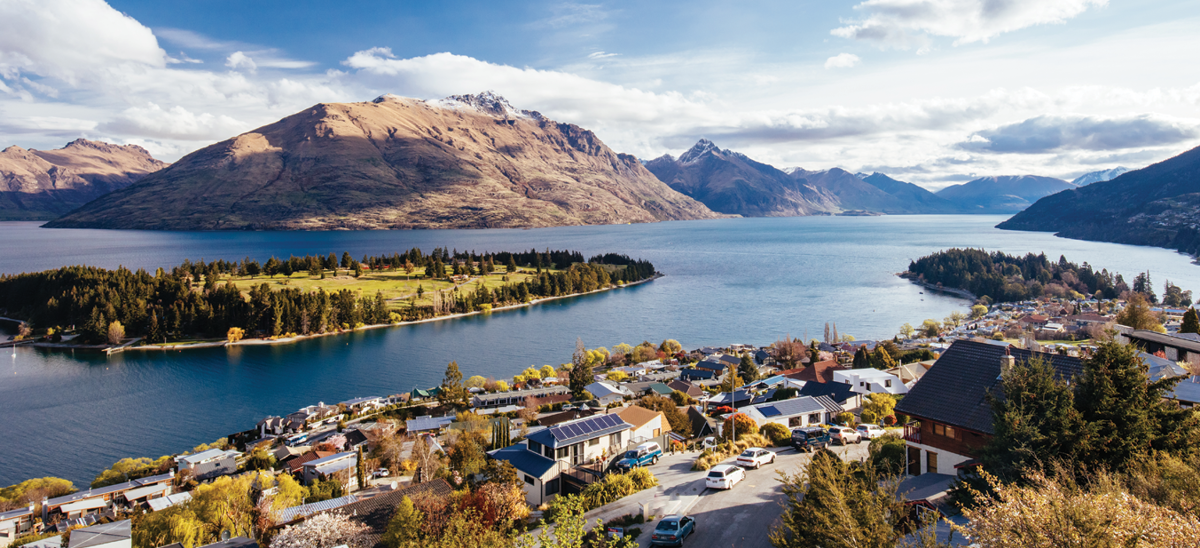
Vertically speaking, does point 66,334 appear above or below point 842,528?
below

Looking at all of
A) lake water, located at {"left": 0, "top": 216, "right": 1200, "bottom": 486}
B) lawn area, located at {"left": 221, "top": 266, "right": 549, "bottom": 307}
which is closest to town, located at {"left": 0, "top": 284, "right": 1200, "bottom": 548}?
lake water, located at {"left": 0, "top": 216, "right": 1200, "bottom": 486}

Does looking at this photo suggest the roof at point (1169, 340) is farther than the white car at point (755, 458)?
Yes

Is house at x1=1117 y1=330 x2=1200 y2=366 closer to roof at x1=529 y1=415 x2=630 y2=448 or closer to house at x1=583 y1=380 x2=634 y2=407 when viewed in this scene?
house at x1=583 y1=380 x2=634 y2=407

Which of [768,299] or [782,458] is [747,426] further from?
[768,299]

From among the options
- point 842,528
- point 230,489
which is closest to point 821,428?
point 842,528

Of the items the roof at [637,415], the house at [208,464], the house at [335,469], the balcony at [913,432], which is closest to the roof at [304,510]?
the house at [335,469]

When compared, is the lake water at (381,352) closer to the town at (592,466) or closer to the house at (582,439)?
the town at (592,466)

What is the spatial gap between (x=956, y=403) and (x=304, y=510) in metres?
19.4

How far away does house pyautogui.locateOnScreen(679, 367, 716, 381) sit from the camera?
45578mm

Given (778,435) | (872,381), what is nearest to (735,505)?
(778,435)

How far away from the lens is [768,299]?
293 ft

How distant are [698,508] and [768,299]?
254 ft

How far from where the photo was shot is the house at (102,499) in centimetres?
2353

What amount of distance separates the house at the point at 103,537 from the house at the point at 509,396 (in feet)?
76.6
